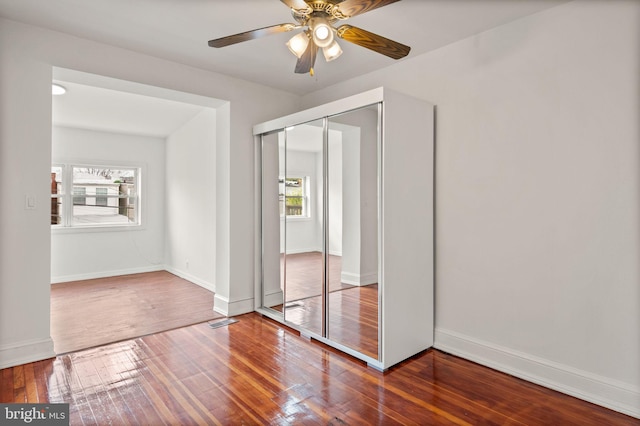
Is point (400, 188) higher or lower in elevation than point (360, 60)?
lower

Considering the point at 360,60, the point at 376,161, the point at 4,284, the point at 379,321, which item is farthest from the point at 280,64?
the point at 4,284

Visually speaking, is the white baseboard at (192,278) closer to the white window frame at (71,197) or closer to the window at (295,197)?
the white window frame at (71,197)

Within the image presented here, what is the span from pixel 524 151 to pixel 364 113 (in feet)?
3.98

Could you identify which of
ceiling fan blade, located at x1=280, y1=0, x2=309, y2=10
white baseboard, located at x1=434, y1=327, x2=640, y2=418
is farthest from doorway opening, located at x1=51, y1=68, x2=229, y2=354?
white baseboard, located at x1=434, y1=327, x2=640, y2=418

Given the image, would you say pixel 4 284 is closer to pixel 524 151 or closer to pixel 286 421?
pixel 286 421

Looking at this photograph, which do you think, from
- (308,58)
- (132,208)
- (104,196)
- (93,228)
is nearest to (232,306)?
(308,58)

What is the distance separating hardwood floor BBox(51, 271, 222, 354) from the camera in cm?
328

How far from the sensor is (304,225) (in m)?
3.47

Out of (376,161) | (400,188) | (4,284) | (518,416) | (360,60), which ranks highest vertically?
(360,60)

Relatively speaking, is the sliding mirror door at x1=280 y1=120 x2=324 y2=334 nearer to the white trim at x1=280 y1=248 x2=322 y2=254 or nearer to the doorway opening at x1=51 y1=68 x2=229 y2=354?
the white trim at x1=280 y1=248 x2=322 y2=254

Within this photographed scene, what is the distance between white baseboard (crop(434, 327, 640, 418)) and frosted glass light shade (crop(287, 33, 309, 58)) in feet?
8.15

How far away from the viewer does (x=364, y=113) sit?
276 cm

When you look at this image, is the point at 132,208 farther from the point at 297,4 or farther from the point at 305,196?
the point at 297,4

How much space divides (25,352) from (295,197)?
254 cm
